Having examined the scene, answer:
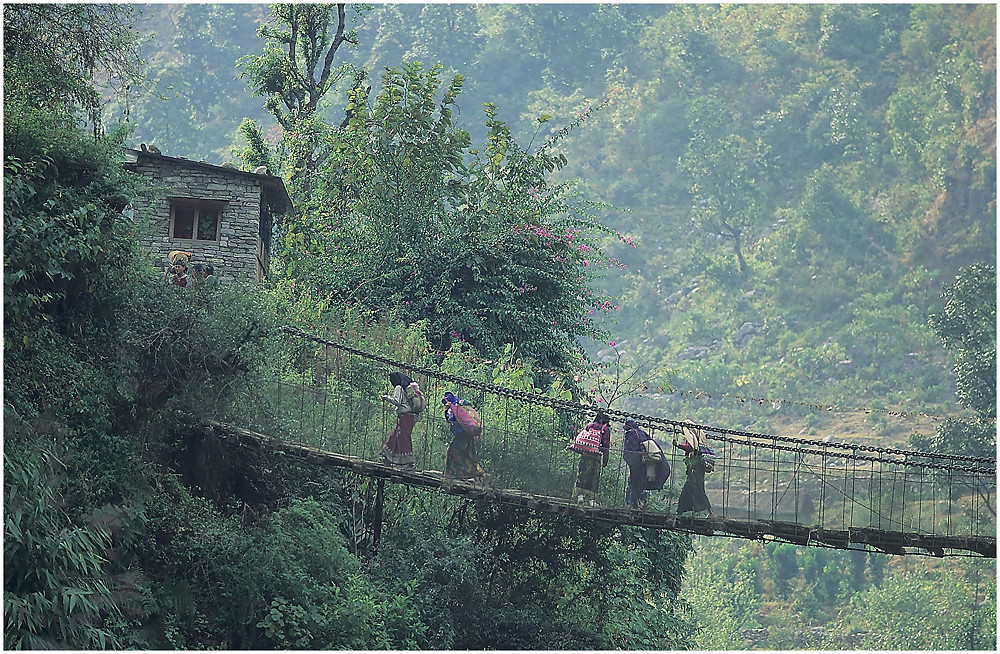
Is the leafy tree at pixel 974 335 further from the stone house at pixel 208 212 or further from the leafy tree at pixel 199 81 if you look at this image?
the leafy tree at pixel 199 81

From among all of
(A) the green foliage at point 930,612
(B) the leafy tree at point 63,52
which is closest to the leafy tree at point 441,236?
(B) the leafy tree at point 63,52

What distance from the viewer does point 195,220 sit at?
1175 centimetres

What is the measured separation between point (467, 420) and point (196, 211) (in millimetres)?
3991

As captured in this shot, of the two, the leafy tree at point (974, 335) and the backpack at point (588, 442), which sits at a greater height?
the leafy tree at point (974, 335)

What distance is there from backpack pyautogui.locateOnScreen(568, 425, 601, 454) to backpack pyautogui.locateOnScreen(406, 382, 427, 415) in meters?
1.12

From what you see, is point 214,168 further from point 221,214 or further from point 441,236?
point 441,236

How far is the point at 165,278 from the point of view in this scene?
957 cm

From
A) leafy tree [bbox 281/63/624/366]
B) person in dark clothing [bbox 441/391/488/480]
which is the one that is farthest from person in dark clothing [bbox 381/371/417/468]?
leafy tree [bbox 281/63/624/366]

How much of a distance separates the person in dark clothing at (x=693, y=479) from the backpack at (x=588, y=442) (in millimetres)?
569

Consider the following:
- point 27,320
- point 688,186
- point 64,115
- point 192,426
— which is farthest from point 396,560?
point 688,186

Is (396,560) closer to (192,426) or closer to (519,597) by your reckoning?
(519,597)

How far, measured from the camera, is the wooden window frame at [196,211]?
11.7 metres

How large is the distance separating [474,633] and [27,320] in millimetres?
4035

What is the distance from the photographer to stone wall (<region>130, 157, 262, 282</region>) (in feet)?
38.4
